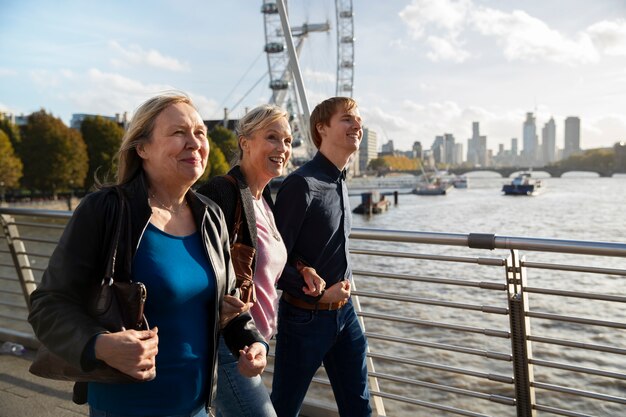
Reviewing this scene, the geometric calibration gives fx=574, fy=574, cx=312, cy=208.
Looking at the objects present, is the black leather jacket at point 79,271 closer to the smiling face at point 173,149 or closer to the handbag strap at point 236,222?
the smiling face at point 173,149

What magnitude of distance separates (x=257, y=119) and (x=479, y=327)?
3.74m

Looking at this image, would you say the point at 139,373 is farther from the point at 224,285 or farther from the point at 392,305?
the point at 392,305

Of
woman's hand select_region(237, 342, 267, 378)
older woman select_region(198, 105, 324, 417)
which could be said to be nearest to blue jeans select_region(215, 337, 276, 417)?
older woman select_region(198, 105, 324, 417)

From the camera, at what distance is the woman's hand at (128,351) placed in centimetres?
134

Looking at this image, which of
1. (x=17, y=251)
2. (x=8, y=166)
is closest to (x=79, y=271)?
(x=17, y=251)

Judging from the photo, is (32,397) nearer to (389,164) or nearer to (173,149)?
(173,149)

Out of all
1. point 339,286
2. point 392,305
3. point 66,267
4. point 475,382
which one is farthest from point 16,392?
point 392,305

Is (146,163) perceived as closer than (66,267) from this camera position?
No

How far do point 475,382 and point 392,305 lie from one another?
260 cm

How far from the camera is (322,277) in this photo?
2.35 m

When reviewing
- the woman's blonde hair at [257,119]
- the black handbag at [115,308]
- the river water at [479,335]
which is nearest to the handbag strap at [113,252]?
the black handbag at [115,308]

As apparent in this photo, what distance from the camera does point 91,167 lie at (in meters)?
43.7

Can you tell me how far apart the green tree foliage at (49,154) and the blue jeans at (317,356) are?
41573mm

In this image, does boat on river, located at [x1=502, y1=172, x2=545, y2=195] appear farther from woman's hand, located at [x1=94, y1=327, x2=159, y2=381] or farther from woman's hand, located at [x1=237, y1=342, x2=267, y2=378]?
woman's hand, located at [x1=94, y1=327, x2=159, y2=381]
